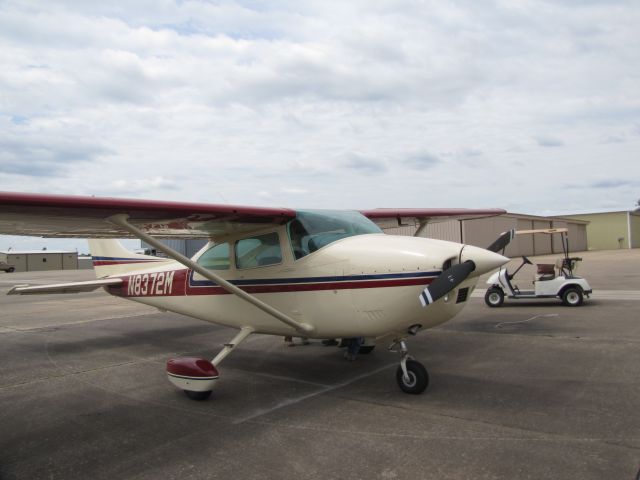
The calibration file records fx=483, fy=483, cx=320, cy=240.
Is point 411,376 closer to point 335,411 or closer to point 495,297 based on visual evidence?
point 335,411

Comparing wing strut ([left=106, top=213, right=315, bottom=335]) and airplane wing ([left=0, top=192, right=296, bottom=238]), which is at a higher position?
airplane wing ([left=0, top=192, right=296, bottom=238])

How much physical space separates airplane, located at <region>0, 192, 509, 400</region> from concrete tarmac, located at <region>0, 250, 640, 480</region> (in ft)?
2.04

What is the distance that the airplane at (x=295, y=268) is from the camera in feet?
16.3

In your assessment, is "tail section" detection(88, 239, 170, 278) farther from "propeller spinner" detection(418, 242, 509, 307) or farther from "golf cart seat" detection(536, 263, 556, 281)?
"golf cart seat" detection(536, 263, 556, 281)

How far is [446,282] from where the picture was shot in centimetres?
471

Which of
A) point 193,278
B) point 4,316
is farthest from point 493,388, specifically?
point 4,316

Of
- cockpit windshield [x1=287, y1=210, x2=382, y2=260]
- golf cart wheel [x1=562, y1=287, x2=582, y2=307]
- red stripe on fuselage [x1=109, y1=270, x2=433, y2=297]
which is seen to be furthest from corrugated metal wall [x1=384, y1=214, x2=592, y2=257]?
cockpit windshield [x1=287, y1=210, x2=382, y2=260]

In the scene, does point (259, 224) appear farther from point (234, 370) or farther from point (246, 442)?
point (246, 442)

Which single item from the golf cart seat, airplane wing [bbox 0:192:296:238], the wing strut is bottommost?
Result: the golf cart seat

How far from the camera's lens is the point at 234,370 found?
697 centimetres

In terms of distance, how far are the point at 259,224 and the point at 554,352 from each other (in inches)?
188

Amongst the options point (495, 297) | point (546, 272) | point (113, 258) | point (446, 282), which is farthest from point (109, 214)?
point (546, 272)

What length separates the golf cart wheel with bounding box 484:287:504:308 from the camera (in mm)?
12766

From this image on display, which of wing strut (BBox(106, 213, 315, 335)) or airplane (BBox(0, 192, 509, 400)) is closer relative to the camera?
airplane (BBox(0, 192, 509, 400))
